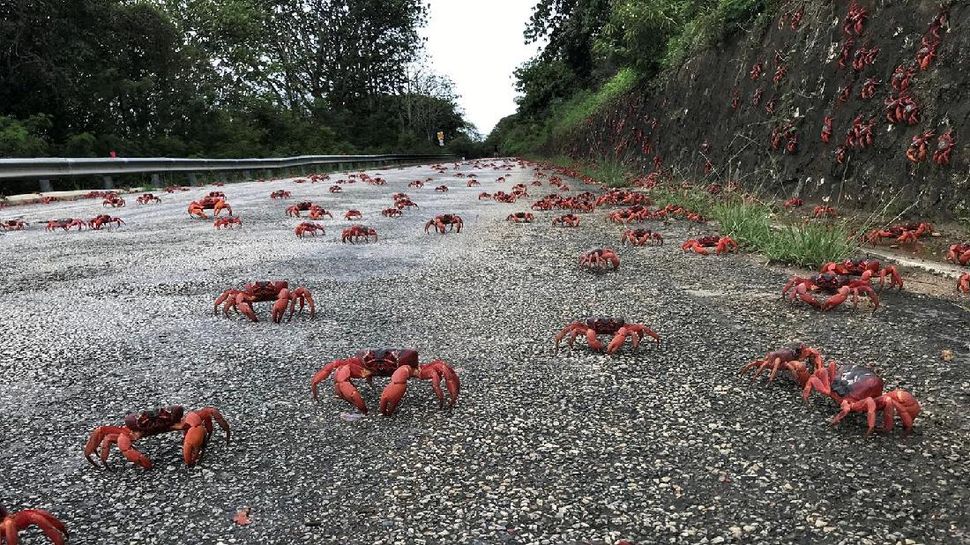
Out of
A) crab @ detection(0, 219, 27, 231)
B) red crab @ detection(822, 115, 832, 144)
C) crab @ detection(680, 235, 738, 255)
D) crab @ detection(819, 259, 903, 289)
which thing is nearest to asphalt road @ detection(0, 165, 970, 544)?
crab @ detection(819, 259, 903, 289)

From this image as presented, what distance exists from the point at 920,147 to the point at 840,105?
2024 mm

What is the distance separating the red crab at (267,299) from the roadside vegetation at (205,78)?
48.5 feet

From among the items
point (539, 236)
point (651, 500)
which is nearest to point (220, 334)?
point (651, 500)

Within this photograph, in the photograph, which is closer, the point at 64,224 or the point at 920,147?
the point at 920,147

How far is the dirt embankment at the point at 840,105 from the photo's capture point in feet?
19.4

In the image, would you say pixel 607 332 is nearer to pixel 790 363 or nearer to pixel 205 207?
pixel 790 363

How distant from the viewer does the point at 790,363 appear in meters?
2.40

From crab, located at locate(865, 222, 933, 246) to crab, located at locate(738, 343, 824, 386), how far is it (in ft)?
12.4

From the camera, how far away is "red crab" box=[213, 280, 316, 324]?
3.39 m

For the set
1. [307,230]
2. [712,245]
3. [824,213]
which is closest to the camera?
[712,245]

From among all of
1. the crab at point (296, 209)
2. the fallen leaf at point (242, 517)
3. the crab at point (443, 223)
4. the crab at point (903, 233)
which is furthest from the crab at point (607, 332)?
the crab at point (296, 209)

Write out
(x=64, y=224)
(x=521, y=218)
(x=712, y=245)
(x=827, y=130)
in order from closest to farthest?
(x=712, y=245)
(x=64, y=224)
(x=827, y=130)
(x=521, y=218)

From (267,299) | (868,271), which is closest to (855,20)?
(868,271)

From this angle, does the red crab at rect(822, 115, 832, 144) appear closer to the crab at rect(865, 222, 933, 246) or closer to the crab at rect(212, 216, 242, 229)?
the crab at rect(865, 222, 933, 246)
